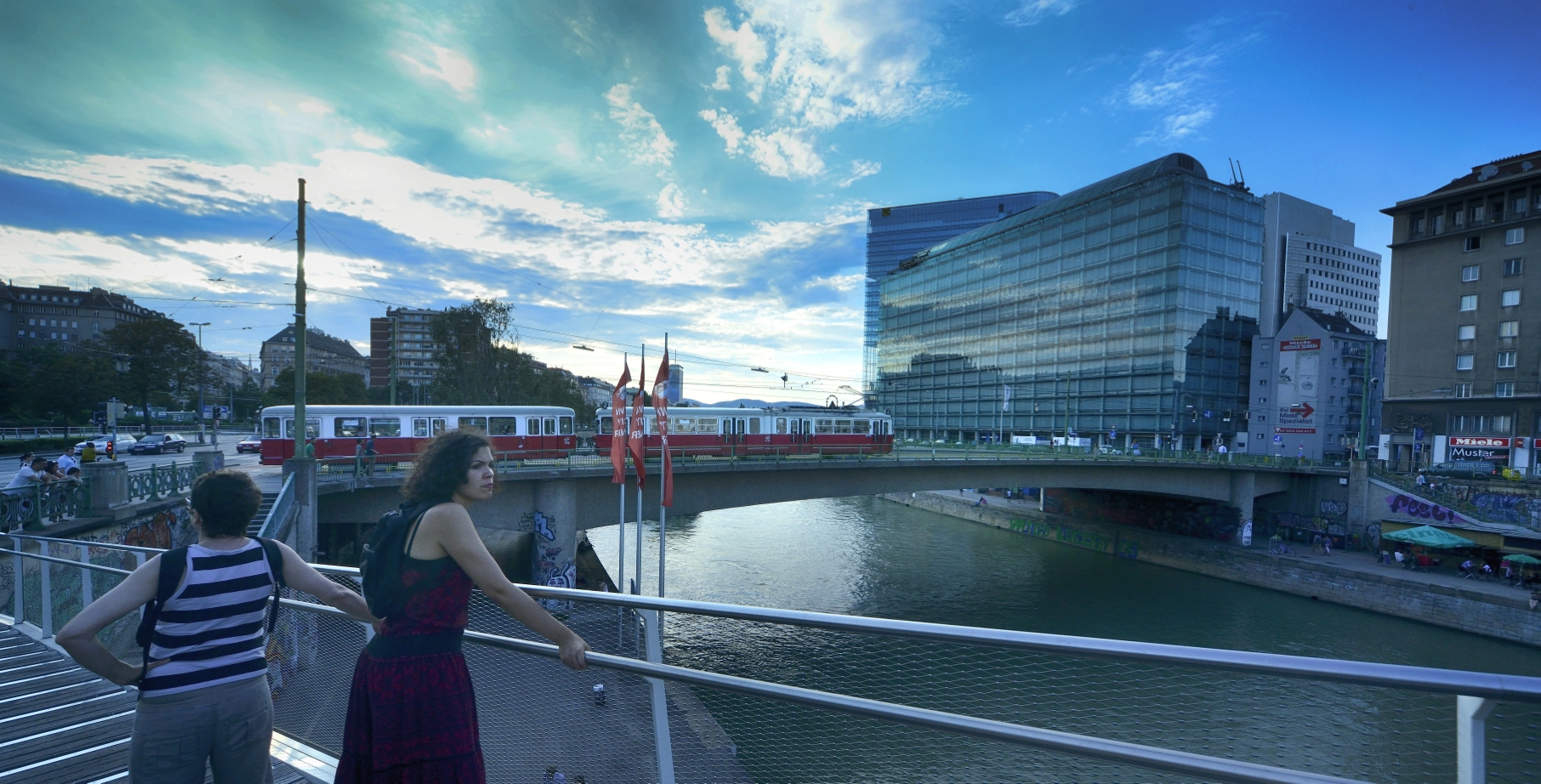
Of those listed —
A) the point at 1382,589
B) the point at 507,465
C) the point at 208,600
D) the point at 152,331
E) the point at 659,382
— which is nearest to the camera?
the point at 208,600

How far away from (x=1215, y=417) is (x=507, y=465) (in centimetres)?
5572

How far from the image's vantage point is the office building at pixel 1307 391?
2085 inches

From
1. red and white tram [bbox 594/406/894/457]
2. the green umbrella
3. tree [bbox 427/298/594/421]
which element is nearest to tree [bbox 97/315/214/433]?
tree [bbox 427/298/594/421]

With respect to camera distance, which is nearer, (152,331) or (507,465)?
(507,465)

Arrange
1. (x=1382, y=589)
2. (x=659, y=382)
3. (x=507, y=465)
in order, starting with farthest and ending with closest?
(x=1382, y=589) < (x=507, y=465) < (x=659, y=382)

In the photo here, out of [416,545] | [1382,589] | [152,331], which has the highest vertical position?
[152,331]

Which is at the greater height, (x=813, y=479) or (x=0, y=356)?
(x=0, y=356)

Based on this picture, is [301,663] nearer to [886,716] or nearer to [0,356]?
[886,716]

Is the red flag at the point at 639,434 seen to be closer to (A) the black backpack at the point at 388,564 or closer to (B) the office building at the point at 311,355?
(A) the black backpack at the point at 388,564

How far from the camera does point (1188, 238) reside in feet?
172

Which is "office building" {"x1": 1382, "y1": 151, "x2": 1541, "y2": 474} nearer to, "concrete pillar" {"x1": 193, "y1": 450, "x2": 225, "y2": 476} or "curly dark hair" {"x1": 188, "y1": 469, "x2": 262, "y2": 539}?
"curly dark hair" {"x1": 188, "y1": 469, "x2": 262, "y2": 539}

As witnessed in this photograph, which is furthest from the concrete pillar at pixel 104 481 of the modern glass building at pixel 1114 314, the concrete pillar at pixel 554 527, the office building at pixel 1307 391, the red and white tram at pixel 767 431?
the office building at pixel 1307 391

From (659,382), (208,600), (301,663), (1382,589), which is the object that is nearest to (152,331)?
(659,382)

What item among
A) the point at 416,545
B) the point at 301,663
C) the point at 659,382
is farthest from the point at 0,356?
the point at 416,545
